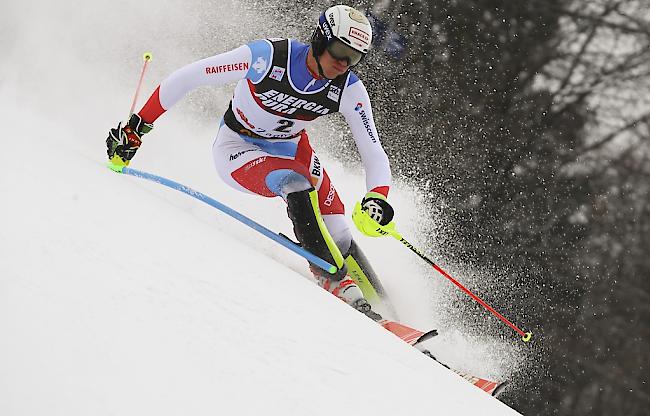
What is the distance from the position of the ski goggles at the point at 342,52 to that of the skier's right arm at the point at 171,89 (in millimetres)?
401

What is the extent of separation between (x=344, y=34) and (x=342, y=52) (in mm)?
76

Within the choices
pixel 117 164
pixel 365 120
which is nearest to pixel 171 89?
pixel 117 164

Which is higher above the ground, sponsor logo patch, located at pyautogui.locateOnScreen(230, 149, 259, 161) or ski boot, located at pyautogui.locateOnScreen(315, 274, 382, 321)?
sponsor logo patch, located at pyautogui.locateOnScreen(230, 149, 259, 161)

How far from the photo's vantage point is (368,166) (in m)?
3.24

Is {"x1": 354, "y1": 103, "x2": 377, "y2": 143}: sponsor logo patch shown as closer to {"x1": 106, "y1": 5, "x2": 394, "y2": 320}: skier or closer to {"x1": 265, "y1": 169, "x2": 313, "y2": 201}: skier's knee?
{"x1": 106, "y1": 5, "x2": 394, "y2": 320}: skier

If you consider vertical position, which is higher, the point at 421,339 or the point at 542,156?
the point at 542,156

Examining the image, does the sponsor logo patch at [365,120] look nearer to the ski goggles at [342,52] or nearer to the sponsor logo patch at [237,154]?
the ski goggles at [342,52]

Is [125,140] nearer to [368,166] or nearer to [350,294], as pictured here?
[368,166]

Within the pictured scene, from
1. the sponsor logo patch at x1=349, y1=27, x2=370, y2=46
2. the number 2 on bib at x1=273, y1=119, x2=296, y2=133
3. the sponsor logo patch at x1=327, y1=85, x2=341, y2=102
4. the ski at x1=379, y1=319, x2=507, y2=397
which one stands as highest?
the sponsor logo patch at x1=349, y1=27, x2=370, y2=46

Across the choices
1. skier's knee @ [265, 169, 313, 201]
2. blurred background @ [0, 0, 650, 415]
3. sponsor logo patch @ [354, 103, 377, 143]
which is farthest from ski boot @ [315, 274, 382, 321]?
blurred background @ [0, 0, 650, 415]

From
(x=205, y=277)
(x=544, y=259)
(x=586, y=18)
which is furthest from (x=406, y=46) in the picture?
(x=205, y=277)

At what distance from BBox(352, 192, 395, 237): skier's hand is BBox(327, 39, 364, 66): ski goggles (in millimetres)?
614

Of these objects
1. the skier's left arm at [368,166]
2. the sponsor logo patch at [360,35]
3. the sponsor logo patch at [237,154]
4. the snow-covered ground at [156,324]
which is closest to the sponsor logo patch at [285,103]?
the skier's left arm at [368,166]

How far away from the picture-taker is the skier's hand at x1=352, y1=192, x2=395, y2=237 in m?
3.08
